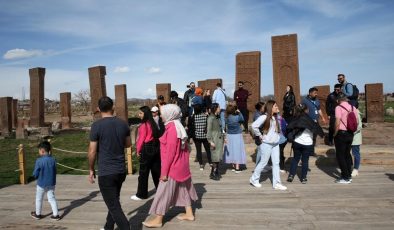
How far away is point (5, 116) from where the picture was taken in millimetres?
Result: 21750

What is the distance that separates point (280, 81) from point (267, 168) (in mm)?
4811

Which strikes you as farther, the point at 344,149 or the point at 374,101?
the point at 374,101

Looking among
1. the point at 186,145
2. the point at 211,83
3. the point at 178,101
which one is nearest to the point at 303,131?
the point at 186,145

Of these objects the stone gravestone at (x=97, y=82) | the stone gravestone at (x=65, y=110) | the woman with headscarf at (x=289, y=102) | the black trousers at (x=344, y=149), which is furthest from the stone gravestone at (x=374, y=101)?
the stone gravestone at (x=65, y=110)

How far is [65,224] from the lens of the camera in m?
5.36

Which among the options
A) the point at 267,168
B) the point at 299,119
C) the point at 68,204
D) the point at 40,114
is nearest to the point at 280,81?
the point at 267,168

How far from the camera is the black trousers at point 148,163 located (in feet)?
20.4

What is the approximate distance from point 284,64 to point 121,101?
894 centimetres

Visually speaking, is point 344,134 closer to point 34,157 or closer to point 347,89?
point 347,89

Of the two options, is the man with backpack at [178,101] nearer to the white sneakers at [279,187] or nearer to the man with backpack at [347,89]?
the white sneakers at [279,187]

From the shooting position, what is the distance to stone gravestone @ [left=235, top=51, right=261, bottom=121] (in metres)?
Answer: 13.4

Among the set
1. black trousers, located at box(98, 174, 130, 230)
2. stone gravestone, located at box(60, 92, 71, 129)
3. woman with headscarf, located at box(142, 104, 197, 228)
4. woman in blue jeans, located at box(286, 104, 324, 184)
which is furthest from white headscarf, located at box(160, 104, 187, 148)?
stone gravestone, located at box(60, 92, 71, 129)

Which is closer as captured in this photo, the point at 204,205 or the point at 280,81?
the point at 204,205

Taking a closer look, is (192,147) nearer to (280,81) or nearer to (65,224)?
(280,81)
